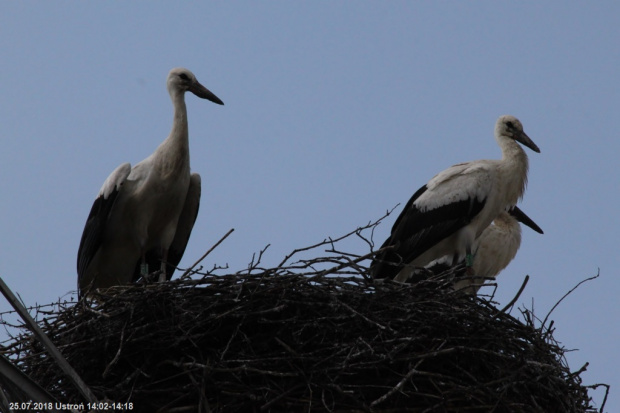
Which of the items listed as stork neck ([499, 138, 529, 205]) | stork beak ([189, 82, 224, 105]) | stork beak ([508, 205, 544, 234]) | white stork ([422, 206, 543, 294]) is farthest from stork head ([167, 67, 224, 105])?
stork beak ([508, 205, 544, 234])

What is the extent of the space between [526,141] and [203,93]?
2668 millimetres

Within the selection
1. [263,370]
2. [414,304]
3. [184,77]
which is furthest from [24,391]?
[184,77]

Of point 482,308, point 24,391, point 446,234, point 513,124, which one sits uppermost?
point 513,124

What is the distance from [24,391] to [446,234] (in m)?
4.61

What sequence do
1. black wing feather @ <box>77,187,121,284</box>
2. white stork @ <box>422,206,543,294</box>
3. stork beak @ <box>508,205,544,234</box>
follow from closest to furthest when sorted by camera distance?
black wing feather @ <box>77,187,121,284</box> → white stork @ <box>422,206,543,294</box> → stork beak @ <box>508,205,544,234</box>

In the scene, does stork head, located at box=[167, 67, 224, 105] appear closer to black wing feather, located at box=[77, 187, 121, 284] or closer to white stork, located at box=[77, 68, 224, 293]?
white stork, located at box=[77, 68, 224, 293]

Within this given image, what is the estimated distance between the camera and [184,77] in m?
8.19

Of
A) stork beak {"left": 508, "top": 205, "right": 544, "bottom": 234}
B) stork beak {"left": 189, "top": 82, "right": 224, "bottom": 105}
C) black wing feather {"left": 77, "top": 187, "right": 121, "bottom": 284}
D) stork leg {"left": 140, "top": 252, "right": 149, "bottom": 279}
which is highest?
stork beak {"left": 189, "top": 82, "right": 224, "bottom": 105}

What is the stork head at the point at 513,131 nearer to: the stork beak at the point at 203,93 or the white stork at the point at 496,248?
the white stork at the point at 496,248

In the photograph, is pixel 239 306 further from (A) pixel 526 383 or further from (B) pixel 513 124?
(B) pixel 513 124

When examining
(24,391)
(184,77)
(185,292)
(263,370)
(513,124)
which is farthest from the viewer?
(513,124)

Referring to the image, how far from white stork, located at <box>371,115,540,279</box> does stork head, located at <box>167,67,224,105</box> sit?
66.4 inches

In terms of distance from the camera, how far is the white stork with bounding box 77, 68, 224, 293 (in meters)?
7.64

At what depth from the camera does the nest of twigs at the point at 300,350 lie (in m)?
5.21
